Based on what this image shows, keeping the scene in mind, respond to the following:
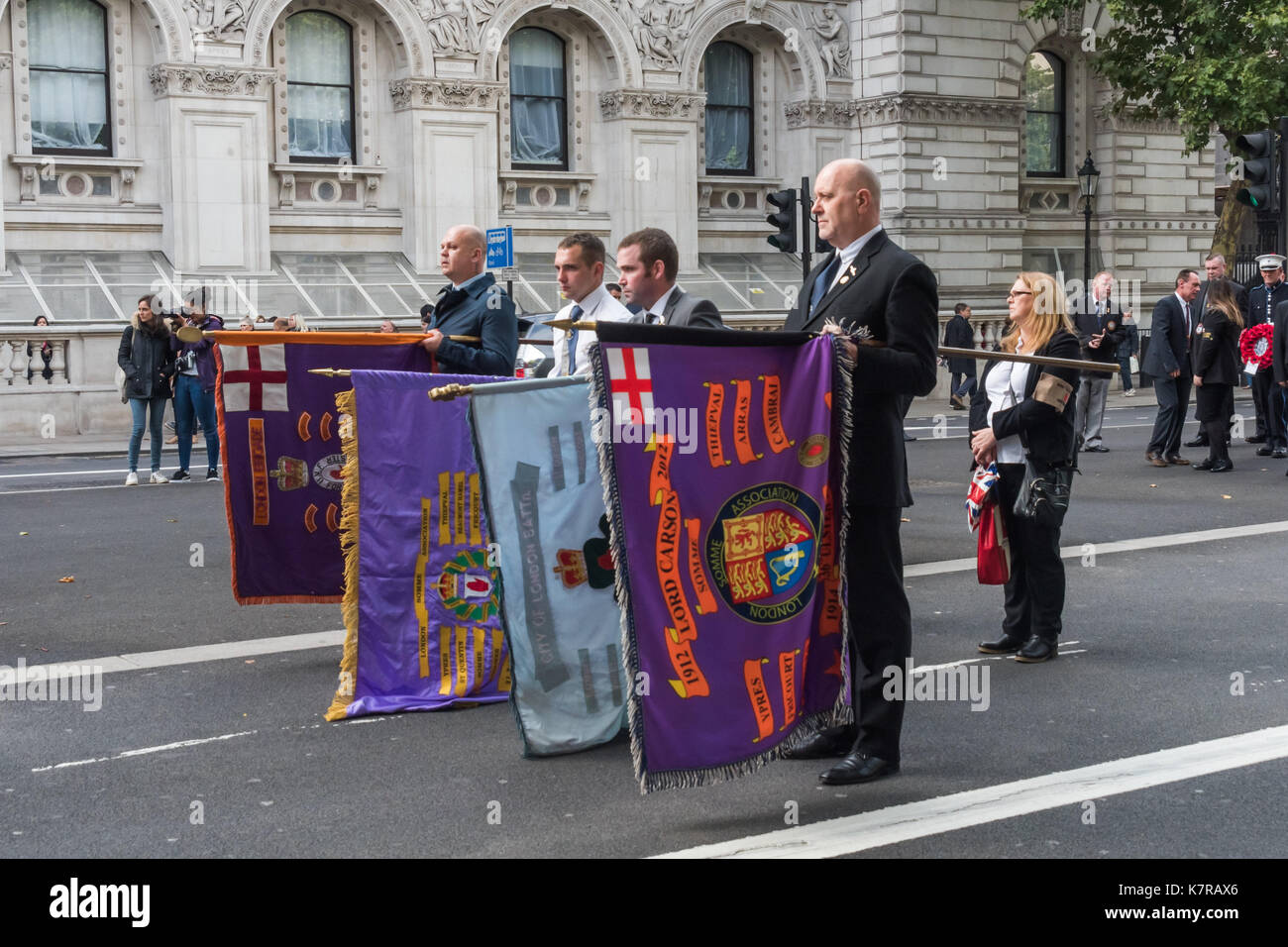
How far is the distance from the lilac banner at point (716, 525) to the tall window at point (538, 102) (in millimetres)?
26944

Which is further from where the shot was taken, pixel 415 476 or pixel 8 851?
pixel 415 476

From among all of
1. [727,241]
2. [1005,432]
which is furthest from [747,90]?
[1005,432]

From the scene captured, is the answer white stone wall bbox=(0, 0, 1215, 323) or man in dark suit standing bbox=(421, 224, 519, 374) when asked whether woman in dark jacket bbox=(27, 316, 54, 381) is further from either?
man in dark suit standing bbox=(421, 224, 519, 374)

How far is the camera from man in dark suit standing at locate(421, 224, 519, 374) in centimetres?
807

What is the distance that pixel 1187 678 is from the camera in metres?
8.00

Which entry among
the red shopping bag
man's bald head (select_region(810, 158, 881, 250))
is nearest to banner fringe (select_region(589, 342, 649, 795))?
man's bald head (select_region(810, 158, 881, 250))

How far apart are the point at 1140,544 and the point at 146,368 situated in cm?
1072

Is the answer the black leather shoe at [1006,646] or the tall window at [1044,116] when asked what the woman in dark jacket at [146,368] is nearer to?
the black leather shoe at [1006,646]

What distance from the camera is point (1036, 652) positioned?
27.6ft

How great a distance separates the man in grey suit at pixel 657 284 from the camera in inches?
270

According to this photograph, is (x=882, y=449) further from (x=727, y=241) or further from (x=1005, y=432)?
(x=727, y=241)

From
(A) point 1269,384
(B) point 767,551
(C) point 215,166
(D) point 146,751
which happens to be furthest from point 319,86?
(B) point 767,551

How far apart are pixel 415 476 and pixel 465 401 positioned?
39cm
